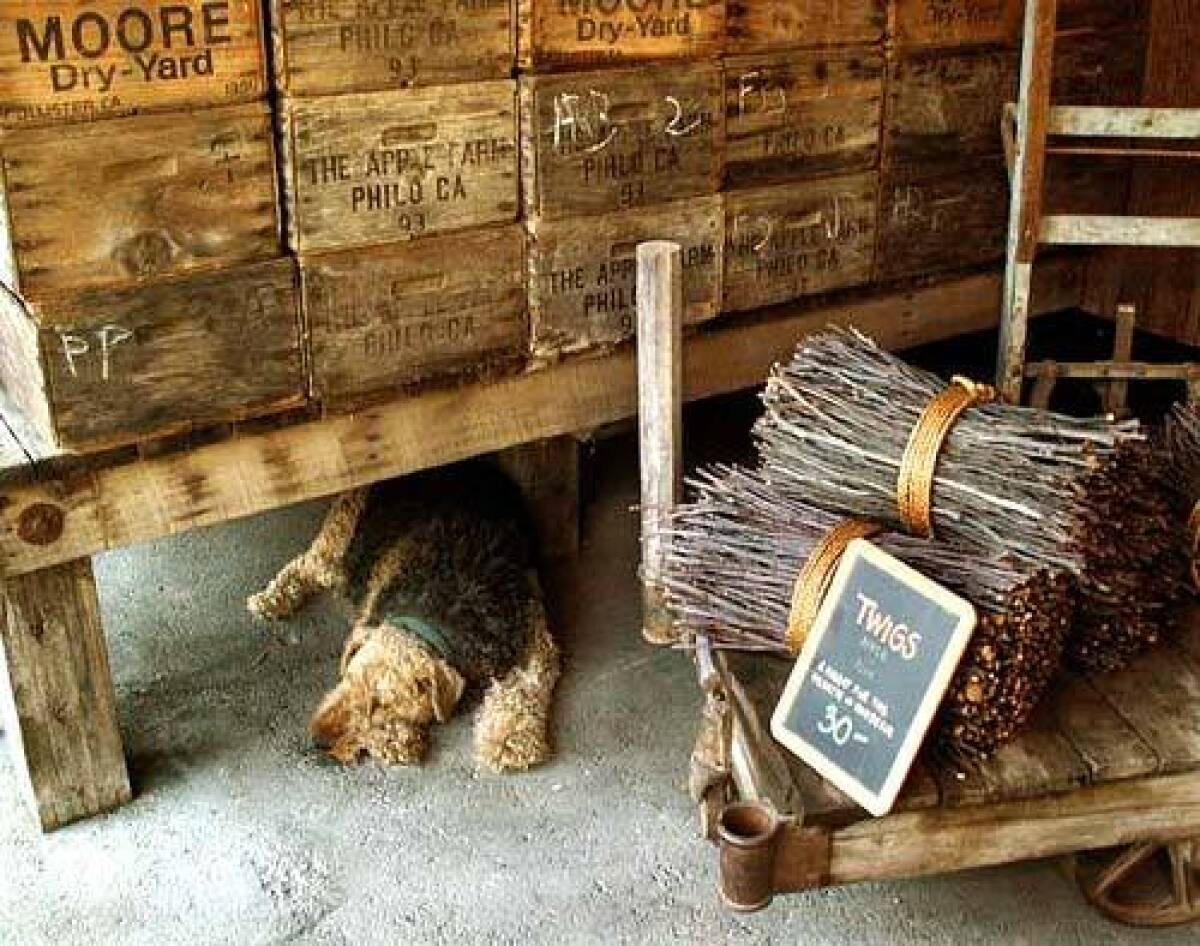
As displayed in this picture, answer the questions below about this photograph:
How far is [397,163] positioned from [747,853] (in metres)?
1.83

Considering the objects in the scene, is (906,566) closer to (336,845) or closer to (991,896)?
(991,896)

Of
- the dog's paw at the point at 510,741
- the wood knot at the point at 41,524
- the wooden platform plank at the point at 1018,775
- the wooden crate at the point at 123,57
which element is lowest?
the dog's paw at the point at 510,741

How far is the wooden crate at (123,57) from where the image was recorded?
280 centimetres

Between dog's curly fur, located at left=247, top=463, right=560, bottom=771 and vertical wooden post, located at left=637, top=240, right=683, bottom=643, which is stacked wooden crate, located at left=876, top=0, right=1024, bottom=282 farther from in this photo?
dog's curly fur, located at left=247, top=463, right=560, bottom=771

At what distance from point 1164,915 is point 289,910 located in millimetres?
2027

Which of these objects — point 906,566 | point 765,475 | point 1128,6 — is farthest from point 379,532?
point 1128,6

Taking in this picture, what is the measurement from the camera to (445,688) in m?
3.91

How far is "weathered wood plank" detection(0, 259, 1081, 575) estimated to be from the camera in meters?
3.25

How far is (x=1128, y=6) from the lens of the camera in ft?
15.2

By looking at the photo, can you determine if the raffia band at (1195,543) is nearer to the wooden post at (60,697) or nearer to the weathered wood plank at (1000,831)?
the weathered wood plank at (1000,831)

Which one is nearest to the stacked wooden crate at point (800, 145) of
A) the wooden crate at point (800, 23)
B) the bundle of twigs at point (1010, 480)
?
the wooden crate at point (800, 23)

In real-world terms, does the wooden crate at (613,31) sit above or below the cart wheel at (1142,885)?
above

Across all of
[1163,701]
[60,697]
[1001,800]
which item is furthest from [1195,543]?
[60,697]

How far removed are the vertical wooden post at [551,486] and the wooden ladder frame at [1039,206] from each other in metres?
1.47
